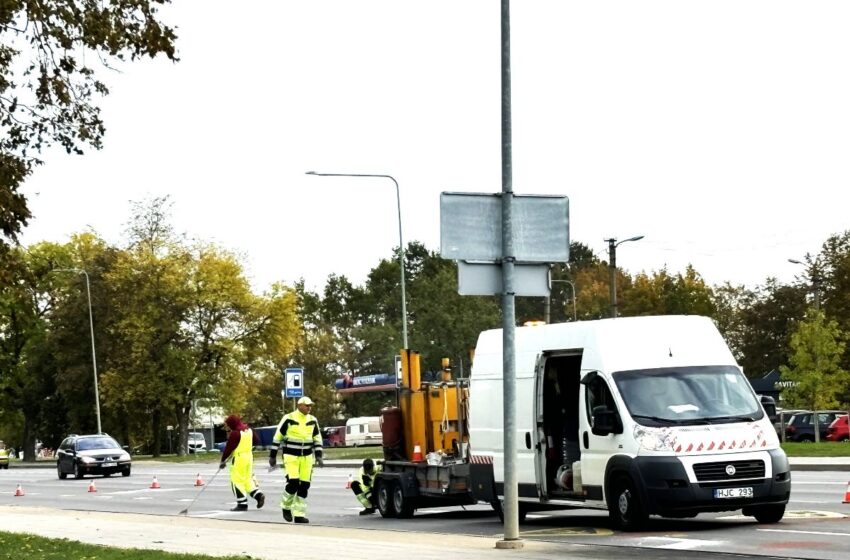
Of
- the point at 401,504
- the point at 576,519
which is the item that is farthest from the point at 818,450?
the point at 576,519

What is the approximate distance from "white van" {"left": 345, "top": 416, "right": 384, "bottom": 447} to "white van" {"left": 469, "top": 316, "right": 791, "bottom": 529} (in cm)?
8059

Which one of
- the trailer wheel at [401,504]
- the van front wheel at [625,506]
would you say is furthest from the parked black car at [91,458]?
the van front wheel at [625,506]

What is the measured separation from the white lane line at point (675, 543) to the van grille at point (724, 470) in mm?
935

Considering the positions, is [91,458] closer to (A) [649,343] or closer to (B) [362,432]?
(A) [649,343]

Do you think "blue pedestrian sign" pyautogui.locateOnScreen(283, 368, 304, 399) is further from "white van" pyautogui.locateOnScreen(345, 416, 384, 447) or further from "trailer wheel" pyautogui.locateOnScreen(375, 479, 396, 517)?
"white van" pyautogui.locateOnScreen(345, 416, 384, 447)

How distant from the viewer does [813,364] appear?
60.3m

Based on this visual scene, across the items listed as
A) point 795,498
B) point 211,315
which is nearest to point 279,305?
point 211,315

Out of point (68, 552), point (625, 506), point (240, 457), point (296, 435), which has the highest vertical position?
point (296, 435)

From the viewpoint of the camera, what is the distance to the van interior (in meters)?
19.7

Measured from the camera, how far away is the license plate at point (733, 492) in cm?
1744

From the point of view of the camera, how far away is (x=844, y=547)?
49.8 feet

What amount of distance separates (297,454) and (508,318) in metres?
7.32

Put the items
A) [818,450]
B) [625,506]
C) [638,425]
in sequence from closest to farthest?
[638,425]
[625,506]
[818,450]

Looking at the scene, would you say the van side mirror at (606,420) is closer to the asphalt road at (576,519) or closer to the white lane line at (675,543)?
the asphalt road at (576,519)
